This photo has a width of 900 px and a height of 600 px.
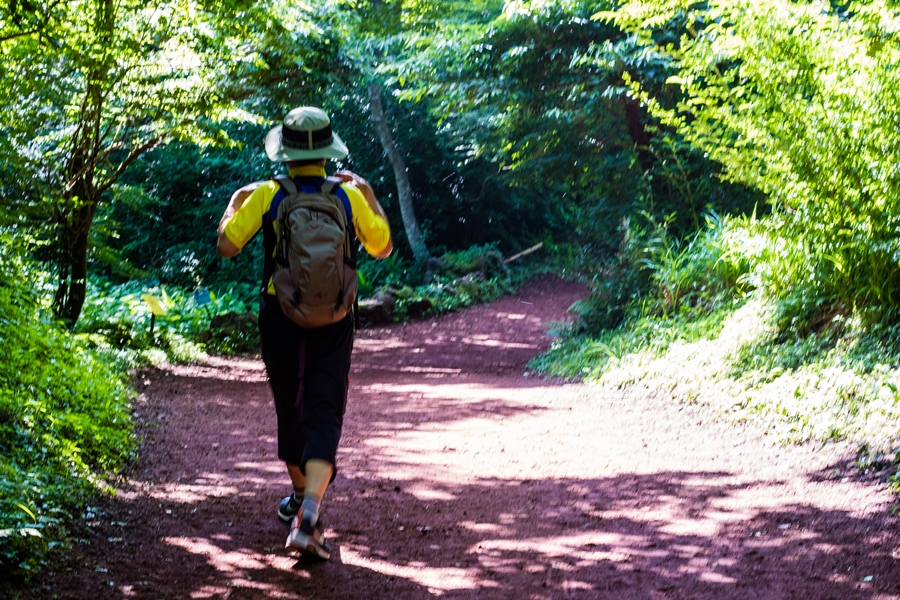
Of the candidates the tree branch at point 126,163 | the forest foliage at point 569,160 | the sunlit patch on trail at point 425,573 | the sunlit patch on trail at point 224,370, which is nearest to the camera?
the sunlit patch on trail at point 425,573

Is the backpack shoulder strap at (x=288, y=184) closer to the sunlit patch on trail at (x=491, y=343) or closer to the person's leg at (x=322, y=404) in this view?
the person's leg at (x=322, y=404)

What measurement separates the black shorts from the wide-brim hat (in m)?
0.70

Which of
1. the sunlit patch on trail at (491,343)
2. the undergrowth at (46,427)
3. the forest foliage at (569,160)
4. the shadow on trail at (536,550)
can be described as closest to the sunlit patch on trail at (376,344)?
the sunlit patch on trail at (491,343)

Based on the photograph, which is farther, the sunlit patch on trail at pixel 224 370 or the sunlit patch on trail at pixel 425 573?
the sunlit patch on trail at pixel 224 370

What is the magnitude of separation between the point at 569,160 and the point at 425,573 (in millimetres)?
11782

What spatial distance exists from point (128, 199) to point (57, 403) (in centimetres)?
716

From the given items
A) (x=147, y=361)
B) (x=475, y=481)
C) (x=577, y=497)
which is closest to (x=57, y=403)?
(x=475, y=481)

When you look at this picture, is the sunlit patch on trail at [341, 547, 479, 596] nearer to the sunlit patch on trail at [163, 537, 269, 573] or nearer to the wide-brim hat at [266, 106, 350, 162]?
the sunlit patch on trail at [163, 537, 269, 573]

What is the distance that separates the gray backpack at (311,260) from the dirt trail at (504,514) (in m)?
1.23

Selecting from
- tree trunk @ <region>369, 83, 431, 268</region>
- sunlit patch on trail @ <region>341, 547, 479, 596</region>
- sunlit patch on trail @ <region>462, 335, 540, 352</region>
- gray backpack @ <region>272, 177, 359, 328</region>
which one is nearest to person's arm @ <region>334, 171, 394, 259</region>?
gray backpack @ <region>272, 177, 359, 328</region>

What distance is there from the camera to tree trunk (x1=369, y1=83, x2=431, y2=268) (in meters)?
23.7

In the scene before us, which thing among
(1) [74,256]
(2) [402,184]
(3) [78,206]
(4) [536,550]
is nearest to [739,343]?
(4) [536,550]

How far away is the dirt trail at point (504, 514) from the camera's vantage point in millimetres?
3928

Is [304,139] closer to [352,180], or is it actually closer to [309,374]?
[352,180]
